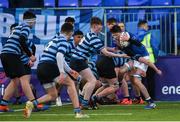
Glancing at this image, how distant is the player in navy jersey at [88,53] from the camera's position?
→ 1418 centimetres

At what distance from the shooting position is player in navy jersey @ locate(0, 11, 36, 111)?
13742 mm

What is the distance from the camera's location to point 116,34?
15102 millimetres

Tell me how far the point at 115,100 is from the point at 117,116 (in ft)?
15.7

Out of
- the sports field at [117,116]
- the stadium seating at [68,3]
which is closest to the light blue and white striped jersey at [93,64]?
the sports field at [117,116]

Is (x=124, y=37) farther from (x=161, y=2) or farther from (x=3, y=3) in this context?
(x=3, y=3)

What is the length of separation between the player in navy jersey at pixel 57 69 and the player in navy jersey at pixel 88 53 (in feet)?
5.26

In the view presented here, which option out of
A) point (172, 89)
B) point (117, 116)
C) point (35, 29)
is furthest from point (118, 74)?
point (117, 116)

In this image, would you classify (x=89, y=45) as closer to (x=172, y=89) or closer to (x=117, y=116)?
(x=117, y=116)

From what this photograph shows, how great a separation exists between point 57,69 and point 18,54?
179 centimetres

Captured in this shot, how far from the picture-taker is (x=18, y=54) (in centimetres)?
1405

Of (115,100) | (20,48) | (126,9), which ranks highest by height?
(126,9)

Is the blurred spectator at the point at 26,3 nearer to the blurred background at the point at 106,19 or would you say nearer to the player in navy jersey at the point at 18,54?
the blurred background at the point at 106,19

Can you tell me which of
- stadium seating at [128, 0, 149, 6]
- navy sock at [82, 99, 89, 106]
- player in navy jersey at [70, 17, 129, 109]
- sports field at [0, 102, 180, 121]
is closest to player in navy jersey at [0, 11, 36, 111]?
sports field at [0, 102, 180, 121]

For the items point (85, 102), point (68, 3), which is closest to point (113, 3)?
point (68, 3)
